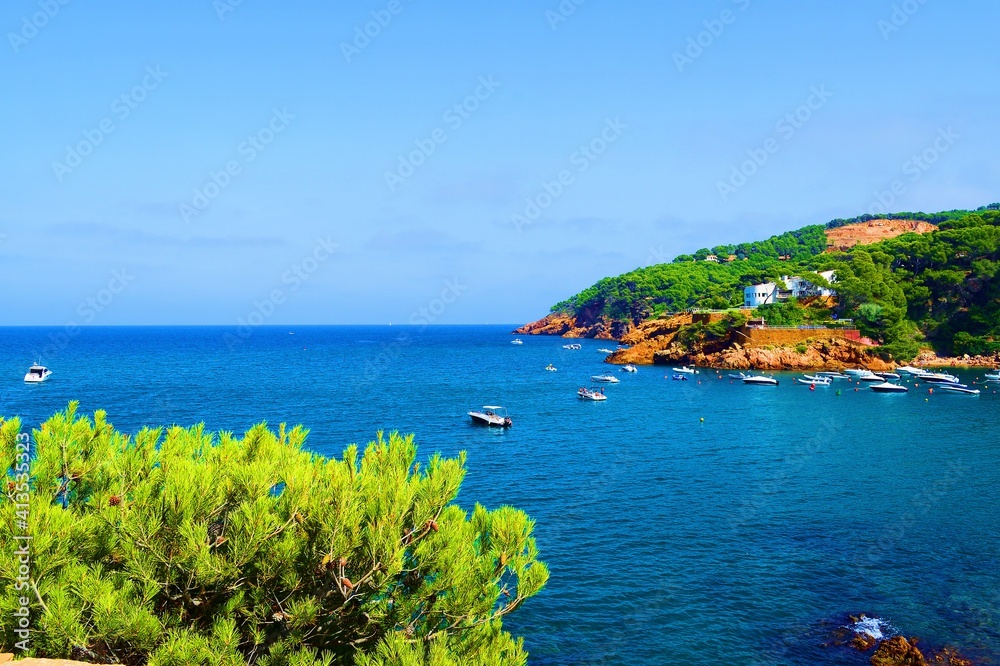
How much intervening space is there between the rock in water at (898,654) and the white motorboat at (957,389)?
64515 mm

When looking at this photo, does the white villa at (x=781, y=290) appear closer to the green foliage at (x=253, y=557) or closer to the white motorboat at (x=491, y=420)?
the white motorboat at (x=491, y=420)

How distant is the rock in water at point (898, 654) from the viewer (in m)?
18.6

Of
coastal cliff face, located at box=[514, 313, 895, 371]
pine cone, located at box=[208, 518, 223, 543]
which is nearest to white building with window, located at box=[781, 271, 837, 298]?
coastal cliff face, located at box=[514, 313, 895, 371]

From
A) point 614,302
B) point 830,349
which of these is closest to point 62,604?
point 830,349

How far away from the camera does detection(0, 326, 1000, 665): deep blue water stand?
21156 millimetres

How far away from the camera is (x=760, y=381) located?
271 feet

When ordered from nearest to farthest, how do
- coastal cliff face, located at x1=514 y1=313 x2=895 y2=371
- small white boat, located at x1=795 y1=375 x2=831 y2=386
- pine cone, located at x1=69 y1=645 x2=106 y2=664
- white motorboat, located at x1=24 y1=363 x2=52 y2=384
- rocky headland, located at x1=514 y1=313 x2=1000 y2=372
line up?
pine cone, located at x1=69 y1=645 x2=106 y2=664, small white boat, located at x1=795 y1=375 x2=831 y2=386, white motorboat, located at x1=24 y1=363 x2=52 y2=384, rocky headland, located at x1=514 y1=313 x2=1000 y2=372, coastal cliff face, located at x1=514 y1=313 x2=895 y2=371

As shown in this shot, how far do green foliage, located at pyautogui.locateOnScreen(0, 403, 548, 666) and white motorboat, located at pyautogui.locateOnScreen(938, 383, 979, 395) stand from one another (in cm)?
7853

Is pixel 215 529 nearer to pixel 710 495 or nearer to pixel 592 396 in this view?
pixel 710 495

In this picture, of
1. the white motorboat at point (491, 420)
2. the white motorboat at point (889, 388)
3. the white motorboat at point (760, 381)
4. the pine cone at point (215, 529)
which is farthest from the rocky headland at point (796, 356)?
the pine cone at point (215, 529)

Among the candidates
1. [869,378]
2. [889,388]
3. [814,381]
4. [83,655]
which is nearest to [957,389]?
[889,388]

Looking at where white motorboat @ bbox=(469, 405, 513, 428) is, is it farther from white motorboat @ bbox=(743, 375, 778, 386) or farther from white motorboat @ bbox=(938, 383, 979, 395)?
white motorboat @ bbox=(938, 383, 979, 395)

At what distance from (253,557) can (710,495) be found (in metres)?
29.8

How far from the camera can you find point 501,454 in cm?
4472
